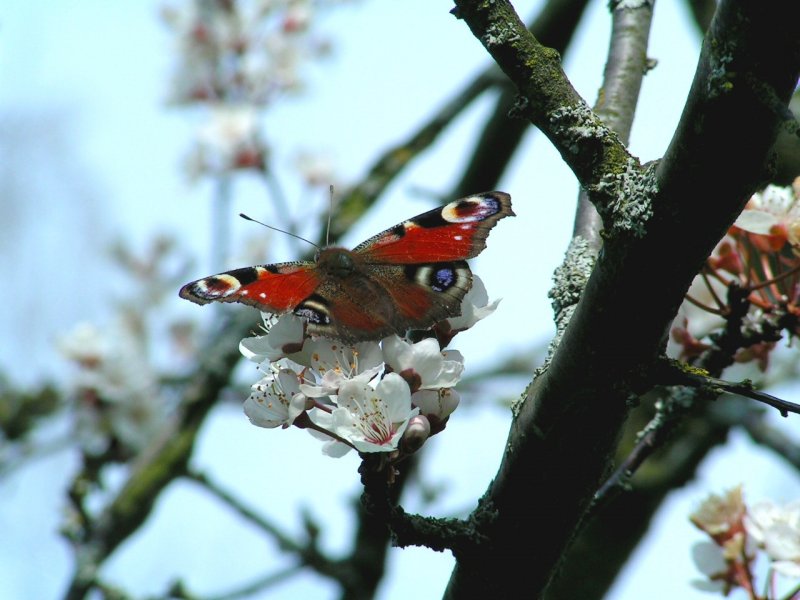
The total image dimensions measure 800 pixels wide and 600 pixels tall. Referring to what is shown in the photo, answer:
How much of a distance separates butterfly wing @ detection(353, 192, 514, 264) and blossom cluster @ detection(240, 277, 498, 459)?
0.38 ft

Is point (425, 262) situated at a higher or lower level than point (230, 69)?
lower

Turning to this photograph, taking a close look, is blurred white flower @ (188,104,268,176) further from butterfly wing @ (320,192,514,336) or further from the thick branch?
the thick branch

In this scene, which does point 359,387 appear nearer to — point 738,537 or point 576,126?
point 576,126

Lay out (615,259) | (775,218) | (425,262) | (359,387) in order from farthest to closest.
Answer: (775,218)
(425,262)
(359,387)
(615,259)

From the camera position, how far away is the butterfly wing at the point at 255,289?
1.49 m

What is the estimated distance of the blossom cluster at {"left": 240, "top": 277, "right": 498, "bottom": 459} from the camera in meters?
1.24

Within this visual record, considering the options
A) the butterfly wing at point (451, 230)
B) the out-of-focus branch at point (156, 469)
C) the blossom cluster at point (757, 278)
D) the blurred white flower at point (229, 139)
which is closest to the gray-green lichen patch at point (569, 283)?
the butterfly wing at point (451, 230)

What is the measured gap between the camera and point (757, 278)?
5.84 feet

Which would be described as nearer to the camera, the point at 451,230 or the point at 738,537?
the point at 451,230

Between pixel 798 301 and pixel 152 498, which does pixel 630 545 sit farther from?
pixel 798 301

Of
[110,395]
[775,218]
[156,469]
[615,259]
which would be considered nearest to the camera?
[615,259]

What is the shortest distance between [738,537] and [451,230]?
35.3 inches

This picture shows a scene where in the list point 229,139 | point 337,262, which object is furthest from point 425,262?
point 229,139

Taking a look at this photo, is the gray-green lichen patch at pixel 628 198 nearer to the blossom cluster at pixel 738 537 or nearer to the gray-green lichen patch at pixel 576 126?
the gray-green lichen patch at pixel 576 126
